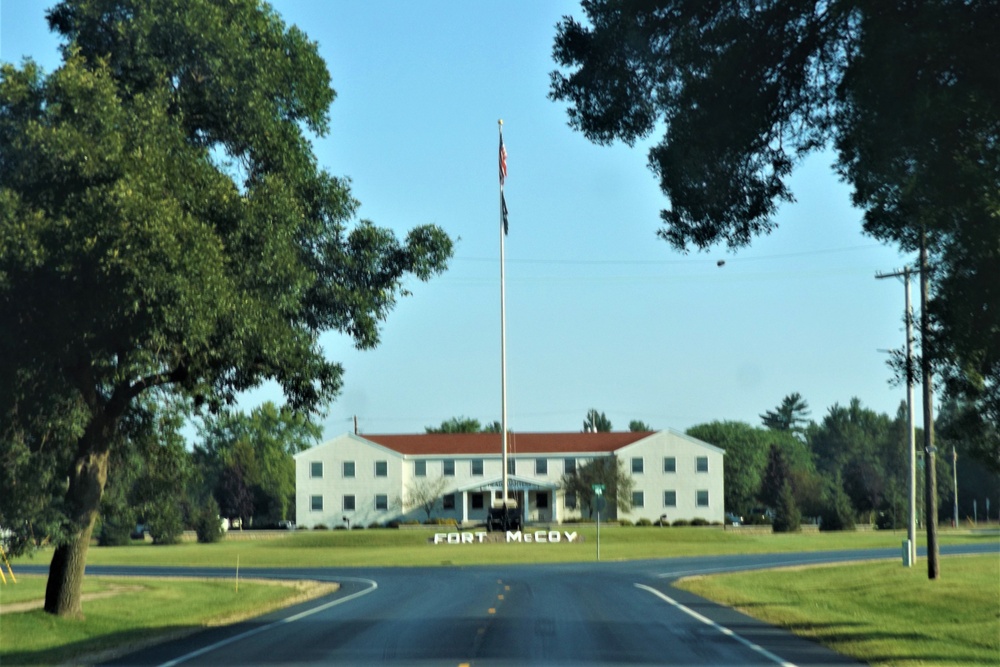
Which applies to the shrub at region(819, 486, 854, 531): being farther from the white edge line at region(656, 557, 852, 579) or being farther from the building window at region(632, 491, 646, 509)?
the white edge line at region(656, 557, 852, 579)

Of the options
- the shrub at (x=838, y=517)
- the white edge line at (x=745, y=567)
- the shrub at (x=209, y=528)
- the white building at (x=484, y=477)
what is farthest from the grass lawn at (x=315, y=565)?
the white building at (x=484, y=477)

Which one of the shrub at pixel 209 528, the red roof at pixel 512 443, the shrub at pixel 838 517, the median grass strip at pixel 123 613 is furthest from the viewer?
the red roof at pixel 512 443

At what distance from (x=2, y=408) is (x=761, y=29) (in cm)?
1347

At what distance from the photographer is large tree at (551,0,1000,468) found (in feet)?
41.2

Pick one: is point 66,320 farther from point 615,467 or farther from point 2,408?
point 615,467

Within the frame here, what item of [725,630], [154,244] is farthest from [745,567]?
[154,244]

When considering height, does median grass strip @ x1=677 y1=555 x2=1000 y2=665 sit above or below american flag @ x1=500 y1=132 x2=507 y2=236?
below

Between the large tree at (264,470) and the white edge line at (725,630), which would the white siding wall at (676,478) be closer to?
the large tree at (264,470)

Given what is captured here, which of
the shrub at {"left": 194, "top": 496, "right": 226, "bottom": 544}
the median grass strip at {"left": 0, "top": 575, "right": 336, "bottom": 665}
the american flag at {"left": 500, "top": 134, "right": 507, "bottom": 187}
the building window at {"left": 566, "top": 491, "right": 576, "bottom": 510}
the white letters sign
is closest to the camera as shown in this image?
the median grass strip at {"left": 0, "top": 575, "right": 336, "bottom": 665}

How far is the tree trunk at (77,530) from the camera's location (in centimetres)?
2253

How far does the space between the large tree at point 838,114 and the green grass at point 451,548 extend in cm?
3873

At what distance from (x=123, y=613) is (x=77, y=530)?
5.13 meters

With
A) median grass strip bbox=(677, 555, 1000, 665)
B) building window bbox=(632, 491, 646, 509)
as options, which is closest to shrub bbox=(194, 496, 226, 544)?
building window bbox=(632, 491, 646, 509)

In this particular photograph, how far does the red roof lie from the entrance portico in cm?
349
